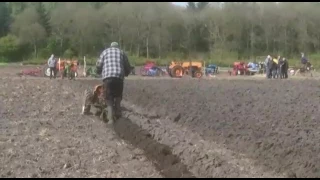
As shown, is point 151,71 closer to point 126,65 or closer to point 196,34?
point 196,34

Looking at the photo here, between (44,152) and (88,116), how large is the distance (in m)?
4.42

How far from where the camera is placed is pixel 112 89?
12.1m

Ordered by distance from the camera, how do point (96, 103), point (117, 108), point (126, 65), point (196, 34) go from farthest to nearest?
point (196, 34), point (96, 103), point (126, 65), point (117, 108)

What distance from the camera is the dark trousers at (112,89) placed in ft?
39.5

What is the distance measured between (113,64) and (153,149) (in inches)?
147

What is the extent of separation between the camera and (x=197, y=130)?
10.7 meters

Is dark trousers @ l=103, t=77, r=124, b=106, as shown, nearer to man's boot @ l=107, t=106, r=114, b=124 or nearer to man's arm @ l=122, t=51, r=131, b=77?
man's boot @ l=107, t=106, r=114, b=124

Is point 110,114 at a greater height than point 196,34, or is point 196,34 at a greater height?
point 196,34

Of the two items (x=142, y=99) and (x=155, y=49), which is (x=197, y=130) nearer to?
(x=142, y=99)

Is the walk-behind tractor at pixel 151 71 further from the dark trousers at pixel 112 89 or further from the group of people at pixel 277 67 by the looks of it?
the dark trousers at pixel 112 89

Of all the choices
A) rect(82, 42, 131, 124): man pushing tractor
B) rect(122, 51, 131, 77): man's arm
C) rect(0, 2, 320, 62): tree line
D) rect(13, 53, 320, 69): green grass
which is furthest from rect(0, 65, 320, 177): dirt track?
rect(13, 53, 320, 69): green grass

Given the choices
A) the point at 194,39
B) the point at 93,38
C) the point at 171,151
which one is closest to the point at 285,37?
the point at 194,39

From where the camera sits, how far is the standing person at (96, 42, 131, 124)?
1206 centimetres

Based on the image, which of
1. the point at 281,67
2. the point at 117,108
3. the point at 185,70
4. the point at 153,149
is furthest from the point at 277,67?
the point at 153,149
